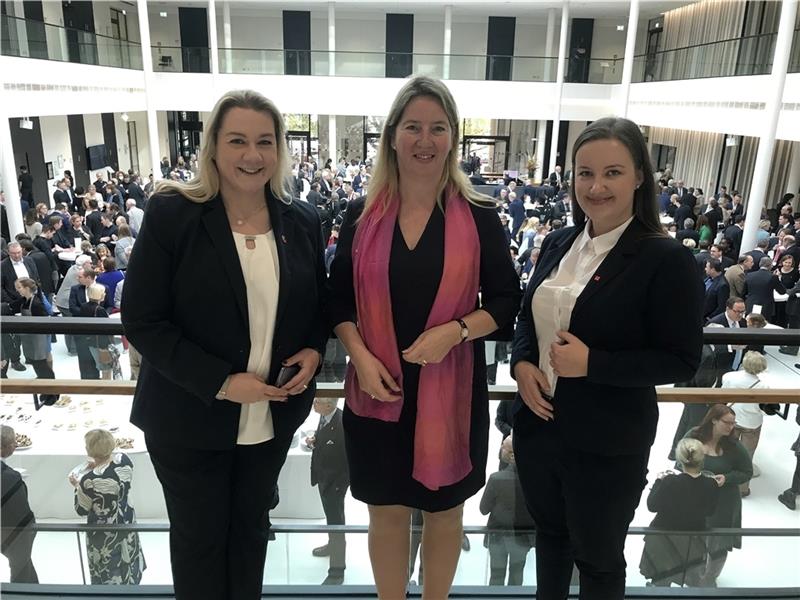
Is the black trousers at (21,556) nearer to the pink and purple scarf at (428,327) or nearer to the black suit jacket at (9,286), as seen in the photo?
the pink and purple scarf at (428,327)

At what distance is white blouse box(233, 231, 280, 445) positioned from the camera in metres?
1.58

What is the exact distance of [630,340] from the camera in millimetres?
1551

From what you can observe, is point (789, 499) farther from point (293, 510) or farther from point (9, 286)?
point (9, 286)

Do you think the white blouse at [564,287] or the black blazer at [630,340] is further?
the white blouse at [564,287]

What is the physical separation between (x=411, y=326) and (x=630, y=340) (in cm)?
54

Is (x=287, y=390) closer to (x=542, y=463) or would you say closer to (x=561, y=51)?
(x=542, y=463)

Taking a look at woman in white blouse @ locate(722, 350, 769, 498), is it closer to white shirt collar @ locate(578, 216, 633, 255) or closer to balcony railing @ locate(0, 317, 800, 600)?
balcony railing @ locate(0, 317, 800, 600)

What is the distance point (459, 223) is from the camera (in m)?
1.67

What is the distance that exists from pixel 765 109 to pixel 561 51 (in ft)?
28.5

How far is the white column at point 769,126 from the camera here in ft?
36.5

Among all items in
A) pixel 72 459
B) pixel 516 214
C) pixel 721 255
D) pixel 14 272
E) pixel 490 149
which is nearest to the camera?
pixel 72 459

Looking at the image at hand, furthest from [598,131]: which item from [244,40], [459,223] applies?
[244,40]

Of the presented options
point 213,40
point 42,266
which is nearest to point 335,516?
point 42,266

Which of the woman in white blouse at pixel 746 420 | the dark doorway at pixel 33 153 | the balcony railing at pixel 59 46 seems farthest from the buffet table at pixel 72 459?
the dark doorway at pixel 33 153
